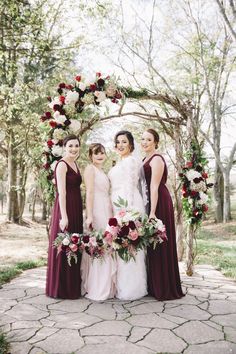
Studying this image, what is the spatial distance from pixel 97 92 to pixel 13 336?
3902 millimetres

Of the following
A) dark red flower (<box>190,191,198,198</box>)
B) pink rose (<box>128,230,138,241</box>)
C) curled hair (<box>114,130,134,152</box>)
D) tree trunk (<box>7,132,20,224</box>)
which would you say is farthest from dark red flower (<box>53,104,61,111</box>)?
tree trunk (<box>7,132,20,224</box>)

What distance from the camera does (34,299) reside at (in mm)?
5477

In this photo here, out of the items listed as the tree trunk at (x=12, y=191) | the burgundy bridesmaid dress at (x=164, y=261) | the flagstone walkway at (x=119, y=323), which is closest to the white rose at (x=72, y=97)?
the burgundy bridesmaid dress at (x=164, y=261)

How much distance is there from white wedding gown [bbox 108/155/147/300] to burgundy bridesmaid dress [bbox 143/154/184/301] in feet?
0.47

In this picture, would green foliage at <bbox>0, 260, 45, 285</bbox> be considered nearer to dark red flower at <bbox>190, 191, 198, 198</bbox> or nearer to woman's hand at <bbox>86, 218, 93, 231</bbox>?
woman's hand at <bbox>86, 218, 93, 231</bbox>

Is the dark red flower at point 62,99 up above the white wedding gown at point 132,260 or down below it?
above

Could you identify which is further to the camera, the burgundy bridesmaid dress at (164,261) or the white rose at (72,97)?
the white rose at (72,97)

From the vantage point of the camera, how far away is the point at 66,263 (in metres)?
5.54

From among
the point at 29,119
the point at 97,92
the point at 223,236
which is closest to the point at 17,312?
the point at 97,92

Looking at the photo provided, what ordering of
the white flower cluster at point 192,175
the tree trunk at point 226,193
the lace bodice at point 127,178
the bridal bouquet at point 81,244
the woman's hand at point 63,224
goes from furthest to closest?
the tree trunk at point 226,193
the white flower cluster at point 192,175
the lace bodice at point 127,178
the woman's hand at point 63,224
the bridal bouquet at point 81,244

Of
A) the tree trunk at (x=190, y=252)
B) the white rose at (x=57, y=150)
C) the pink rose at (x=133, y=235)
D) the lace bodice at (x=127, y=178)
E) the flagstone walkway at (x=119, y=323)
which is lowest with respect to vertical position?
the flagstone walkway at (x=119, y=323)

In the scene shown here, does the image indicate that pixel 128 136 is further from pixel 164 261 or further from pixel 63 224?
pixel 164 261

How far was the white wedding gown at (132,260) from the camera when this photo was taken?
553 centimetres

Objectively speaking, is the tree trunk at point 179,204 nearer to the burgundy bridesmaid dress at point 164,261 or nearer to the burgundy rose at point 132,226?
the burgundy bridesmaid dress at point 164,261
